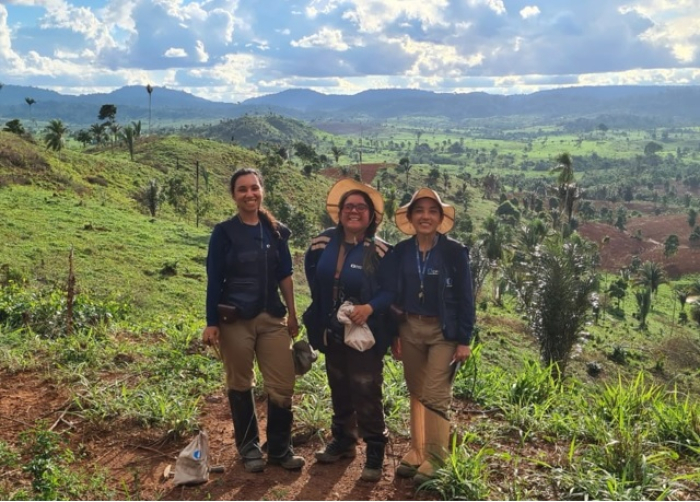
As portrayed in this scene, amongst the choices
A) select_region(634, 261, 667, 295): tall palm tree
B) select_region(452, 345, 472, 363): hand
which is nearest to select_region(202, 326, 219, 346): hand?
select_region(452, 345, 472, 363): hand

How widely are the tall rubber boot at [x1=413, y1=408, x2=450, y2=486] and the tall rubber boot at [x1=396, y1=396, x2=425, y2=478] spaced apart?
0.11 metres

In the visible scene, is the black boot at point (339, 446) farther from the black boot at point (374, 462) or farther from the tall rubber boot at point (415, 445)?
the tall rubber boot at point (415, 445)

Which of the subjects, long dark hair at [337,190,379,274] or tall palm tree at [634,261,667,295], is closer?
long dark hair at [337,190,379,274]

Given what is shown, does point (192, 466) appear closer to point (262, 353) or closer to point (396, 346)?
point (262, 353)

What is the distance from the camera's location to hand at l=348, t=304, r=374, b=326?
3.95 metres

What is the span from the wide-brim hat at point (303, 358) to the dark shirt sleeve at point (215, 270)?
0.67 metres

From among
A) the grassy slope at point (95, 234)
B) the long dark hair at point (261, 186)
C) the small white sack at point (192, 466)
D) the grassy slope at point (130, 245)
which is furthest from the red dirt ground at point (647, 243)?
the small white sack at point (192, 466)

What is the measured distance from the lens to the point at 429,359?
4.08 m

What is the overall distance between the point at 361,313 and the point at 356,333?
16 cm

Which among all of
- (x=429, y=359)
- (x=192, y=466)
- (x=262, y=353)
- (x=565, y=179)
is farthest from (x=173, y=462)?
(x=565, y=179)

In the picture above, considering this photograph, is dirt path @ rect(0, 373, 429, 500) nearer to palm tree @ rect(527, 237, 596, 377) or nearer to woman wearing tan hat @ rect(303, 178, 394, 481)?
woman wearing tan hat @ rect(303, 178, 394, 481)

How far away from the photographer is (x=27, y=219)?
25.1 meters

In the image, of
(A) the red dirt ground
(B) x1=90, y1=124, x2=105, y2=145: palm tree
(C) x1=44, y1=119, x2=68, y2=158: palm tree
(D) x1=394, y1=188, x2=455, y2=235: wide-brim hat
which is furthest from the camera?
(A) the red dirt ground

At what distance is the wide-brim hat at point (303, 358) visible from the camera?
4.36m
